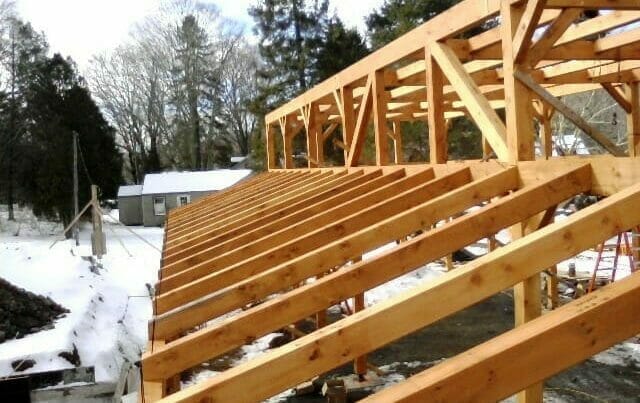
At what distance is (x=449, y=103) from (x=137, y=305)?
8.37 metres

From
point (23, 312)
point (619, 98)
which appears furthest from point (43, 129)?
point (619, 98)

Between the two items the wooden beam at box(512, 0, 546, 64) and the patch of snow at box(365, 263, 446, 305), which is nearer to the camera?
the wooden beam at box(512, 0, 546, 64)

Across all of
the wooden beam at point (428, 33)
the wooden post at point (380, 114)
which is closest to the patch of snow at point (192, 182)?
the wooden beam at point (428, 33)

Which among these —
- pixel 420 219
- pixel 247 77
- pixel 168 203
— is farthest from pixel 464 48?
pixel 247 77

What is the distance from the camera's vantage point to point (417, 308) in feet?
6.88

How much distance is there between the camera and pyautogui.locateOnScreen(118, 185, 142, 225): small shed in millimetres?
34188

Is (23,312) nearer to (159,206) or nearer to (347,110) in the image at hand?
(347,110)

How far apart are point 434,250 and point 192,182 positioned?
3152 centimetres

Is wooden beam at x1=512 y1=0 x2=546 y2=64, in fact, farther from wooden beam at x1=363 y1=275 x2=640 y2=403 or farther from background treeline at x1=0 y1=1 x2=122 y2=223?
background treeline at x1=0 y1=1 x2=122 y2=223

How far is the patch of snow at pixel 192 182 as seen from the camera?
107 feet

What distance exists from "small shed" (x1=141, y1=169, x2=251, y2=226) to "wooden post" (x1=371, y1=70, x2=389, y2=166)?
26.5 metres

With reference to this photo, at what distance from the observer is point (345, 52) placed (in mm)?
28094

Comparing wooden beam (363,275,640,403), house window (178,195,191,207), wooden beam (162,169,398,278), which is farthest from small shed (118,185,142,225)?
wooden beam (363,275,640,403)

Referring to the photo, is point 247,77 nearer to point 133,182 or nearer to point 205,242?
point 133,182
